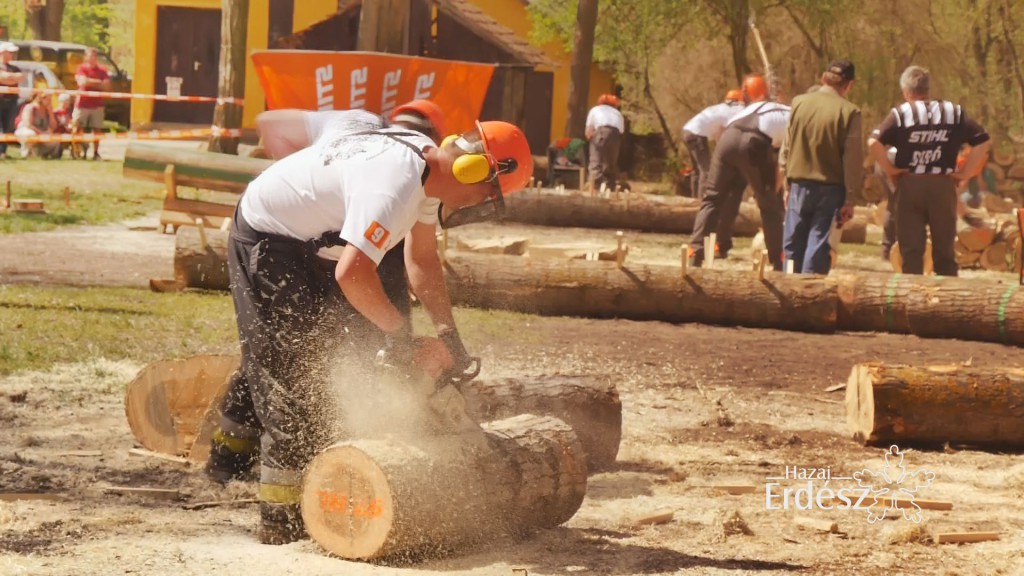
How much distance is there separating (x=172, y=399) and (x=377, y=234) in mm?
2204

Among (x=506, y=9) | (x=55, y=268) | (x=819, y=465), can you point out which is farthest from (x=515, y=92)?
(x=819, y=465)

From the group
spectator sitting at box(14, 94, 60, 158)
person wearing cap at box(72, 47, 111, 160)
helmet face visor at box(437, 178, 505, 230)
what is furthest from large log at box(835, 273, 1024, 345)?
person wearing cap at box(72, 47, 111, 160)

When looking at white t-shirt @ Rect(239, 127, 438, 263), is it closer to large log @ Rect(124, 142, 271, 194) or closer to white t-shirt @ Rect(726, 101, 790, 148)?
white t-shirt @ Rect(726, 101, 790, 148)

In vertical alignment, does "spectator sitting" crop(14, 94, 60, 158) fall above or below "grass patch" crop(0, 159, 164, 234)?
above

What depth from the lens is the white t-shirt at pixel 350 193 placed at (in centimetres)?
483

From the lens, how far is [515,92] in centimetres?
3164

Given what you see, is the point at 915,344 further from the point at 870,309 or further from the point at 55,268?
the point at 55,268

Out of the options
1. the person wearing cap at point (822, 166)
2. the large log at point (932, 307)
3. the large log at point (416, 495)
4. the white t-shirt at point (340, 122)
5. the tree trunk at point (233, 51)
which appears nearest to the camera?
the large log at point (416, 495)

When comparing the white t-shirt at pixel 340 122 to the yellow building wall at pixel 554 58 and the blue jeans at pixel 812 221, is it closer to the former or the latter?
Answer: the blue jeans at pixel 812 221
